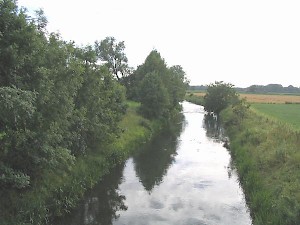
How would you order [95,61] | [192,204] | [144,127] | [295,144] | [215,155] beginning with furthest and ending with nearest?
1. [144,127]
2. [215,155]
3. [95,61]
4. [295,144]
5. [192,204]

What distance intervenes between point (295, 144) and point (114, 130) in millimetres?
14622

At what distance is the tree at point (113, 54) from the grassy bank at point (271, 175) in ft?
174

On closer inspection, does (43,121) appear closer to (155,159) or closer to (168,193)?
(168,193)

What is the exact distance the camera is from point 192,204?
68.1 ft

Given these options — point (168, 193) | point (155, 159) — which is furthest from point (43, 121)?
point (155, 159)

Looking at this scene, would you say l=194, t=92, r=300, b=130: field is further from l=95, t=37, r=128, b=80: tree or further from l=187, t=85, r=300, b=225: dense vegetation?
l=95, t=37, r=128, b=80: tree

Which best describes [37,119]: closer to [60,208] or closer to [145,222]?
[60,208]

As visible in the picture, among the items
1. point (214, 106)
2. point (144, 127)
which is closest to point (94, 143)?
point (144, 127)

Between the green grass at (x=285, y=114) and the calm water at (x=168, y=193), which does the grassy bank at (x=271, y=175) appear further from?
the green grass at (x=285, y=114)

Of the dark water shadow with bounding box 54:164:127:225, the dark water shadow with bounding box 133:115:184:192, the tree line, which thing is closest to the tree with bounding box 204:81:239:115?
the dark water shadow with bounding box 133:115:184:192

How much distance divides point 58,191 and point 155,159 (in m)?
15.1

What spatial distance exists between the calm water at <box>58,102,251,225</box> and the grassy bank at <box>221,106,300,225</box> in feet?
3.59

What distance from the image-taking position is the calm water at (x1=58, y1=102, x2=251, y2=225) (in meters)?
18.4

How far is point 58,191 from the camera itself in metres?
18.5
